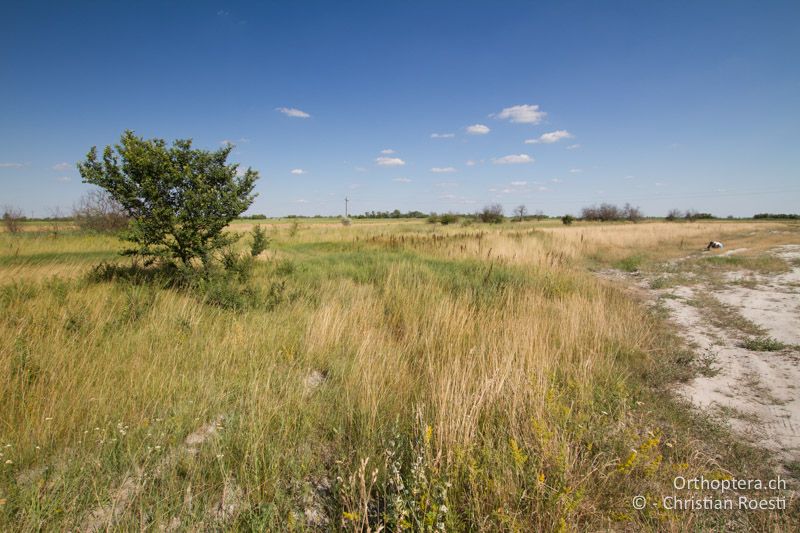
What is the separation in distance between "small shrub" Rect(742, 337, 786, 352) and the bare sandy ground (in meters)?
0.06

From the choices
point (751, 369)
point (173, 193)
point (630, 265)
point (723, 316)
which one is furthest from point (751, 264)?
point (173, 193)

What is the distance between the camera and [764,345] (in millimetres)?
4418

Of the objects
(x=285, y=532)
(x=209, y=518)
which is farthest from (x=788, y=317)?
(x=209, y=518)

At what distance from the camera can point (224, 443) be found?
2223 millimetres

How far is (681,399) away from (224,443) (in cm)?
425

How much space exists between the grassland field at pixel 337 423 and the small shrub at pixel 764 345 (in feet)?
3.08

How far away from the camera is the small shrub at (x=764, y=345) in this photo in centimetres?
438

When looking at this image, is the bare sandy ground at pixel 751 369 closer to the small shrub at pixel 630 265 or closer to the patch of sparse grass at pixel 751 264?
the patch of sparse grass at pixel 751 264

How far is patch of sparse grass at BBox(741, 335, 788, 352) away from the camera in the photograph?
4379 millimetres

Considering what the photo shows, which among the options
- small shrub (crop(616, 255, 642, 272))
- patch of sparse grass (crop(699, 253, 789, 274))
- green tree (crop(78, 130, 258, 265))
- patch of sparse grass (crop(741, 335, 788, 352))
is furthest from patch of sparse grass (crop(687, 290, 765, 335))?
green tree (crop(78, 130, 258, 265))

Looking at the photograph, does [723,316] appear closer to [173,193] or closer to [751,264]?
[751,264]

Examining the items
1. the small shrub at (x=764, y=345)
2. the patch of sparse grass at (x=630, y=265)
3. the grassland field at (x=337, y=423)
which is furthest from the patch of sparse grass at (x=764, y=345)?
the patch of sparse grass at (x=630, y=265)

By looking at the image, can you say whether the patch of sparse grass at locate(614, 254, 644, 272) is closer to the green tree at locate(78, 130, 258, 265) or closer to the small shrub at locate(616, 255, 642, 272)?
the small shrub at locate(616, 255, 642, 272)

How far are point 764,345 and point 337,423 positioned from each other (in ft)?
19.1
